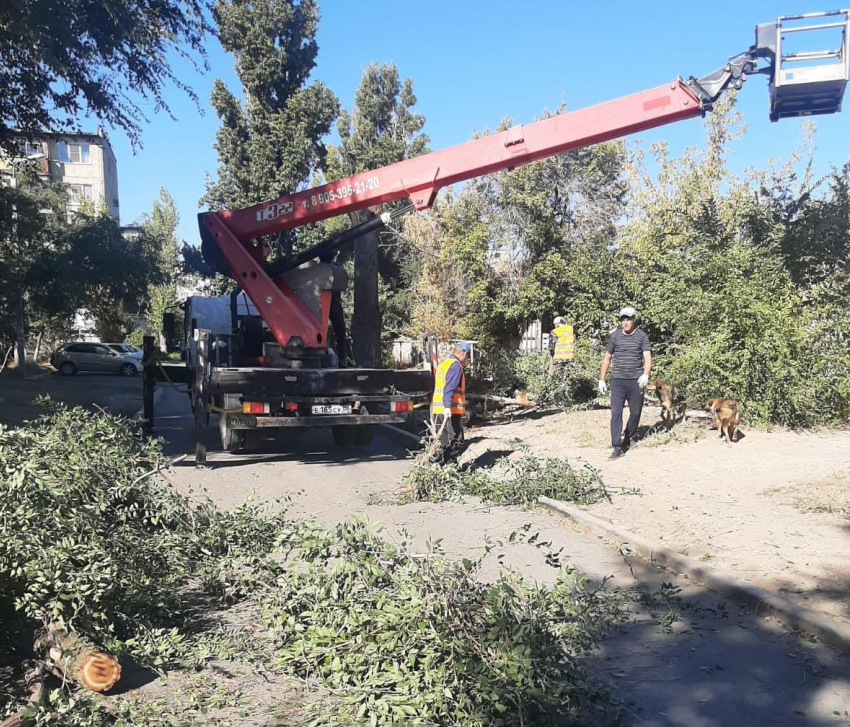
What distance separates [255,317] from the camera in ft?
36.9

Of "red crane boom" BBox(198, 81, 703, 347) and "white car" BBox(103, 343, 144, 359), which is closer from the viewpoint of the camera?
"red crane boom" BBox(198, 81, 703, 347)

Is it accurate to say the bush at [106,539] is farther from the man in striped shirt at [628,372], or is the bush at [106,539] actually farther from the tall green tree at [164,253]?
the tall green tree at [164,253]

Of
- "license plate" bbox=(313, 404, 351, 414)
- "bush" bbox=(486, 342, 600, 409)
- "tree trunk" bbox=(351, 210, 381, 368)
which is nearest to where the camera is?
"license plate" bbox=(313, 404, 351, 414)

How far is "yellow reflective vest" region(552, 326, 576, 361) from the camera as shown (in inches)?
518

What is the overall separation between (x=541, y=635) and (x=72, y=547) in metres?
2.49

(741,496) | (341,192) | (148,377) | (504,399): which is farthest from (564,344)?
(148,377)

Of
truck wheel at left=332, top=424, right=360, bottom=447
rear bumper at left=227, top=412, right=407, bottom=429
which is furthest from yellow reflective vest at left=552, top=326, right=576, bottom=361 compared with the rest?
rear bumper at left=227, top=412, right=407, bottom=429

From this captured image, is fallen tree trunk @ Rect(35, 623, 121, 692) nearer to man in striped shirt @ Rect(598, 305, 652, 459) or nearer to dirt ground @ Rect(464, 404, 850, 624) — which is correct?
dirt ground @ Rect(464, 404, 850, 624)

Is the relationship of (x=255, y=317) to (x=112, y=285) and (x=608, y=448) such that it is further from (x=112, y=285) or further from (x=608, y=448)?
(x=112, y=285)

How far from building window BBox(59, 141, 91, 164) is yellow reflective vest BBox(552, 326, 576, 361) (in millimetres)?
50786

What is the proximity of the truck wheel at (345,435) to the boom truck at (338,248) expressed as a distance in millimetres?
25

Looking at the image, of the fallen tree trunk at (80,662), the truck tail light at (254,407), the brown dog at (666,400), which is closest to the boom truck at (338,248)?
the truck tail light at (254,407)

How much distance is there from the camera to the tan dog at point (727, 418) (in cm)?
895

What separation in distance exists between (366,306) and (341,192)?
10.9 ft
